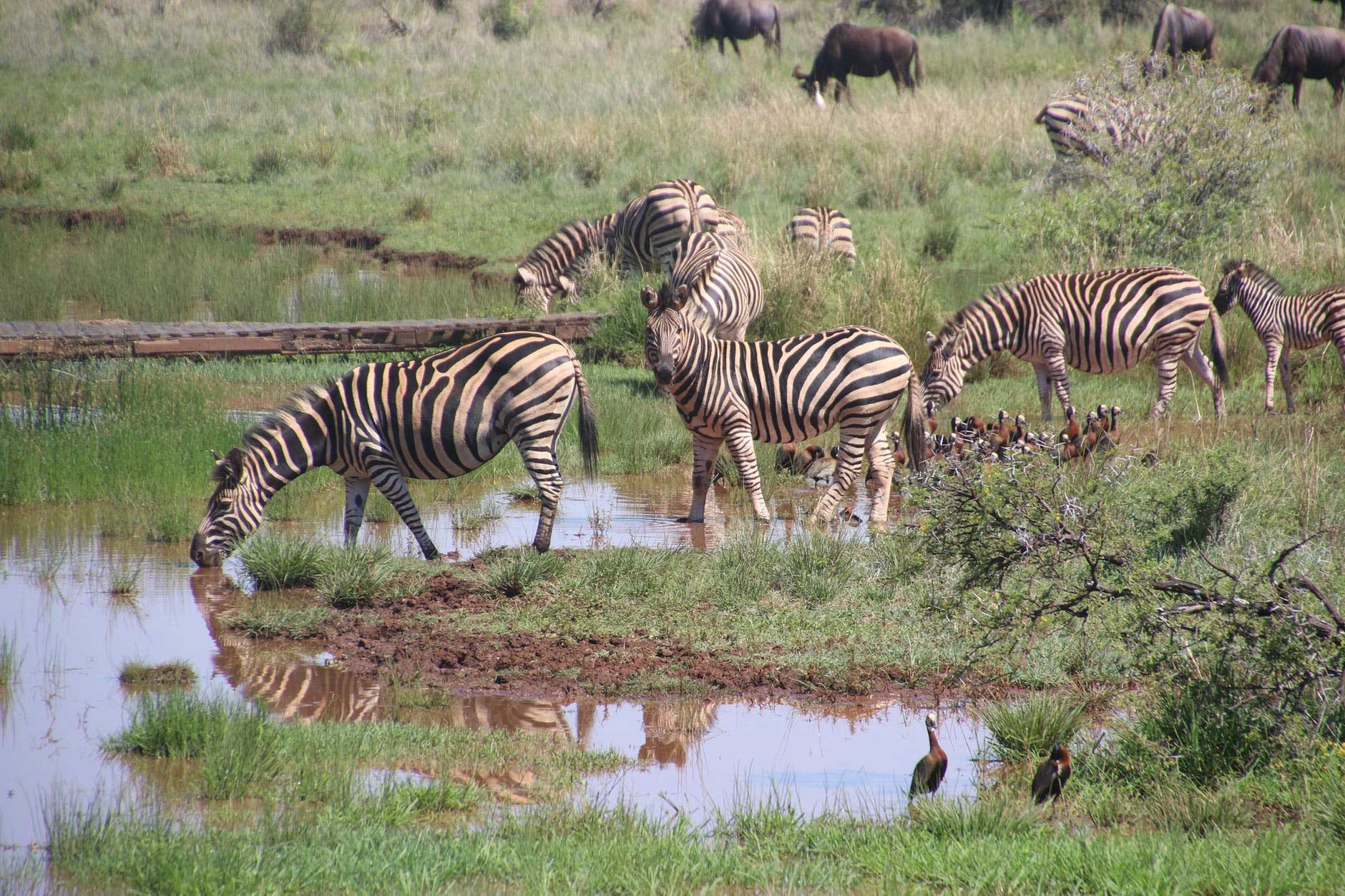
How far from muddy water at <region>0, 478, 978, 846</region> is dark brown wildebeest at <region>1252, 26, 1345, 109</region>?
984 inches

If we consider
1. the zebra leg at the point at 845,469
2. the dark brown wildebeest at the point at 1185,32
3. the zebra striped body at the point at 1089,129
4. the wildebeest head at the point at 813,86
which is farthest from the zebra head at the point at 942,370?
the dark brown wildebeest at the point at 1185,32

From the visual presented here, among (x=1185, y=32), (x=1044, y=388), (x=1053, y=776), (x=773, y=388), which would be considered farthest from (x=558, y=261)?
(x=1185, y=32)

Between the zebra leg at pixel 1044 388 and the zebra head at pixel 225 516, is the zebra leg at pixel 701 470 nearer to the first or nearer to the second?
the zebra head at pixel 225 516

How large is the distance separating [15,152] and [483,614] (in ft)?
72.3

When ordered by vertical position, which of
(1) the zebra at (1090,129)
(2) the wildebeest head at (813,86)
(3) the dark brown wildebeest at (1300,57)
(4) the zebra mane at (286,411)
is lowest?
(4) the zebra mane at (286,411)

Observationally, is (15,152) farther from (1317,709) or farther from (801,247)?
(1317,709)

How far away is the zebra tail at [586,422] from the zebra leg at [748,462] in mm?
1037

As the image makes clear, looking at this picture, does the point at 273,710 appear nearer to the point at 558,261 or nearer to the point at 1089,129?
the point at 558,261

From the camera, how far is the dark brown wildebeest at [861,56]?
95.1 ft

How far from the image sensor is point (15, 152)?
25547mm

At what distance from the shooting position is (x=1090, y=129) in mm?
19875

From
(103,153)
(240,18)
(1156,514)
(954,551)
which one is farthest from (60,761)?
(240,18)

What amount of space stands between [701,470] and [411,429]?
237 cm

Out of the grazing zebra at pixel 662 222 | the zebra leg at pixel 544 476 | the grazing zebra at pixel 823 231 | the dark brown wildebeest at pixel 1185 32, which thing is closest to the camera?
Result: the zebra leg at pixel 544 476
